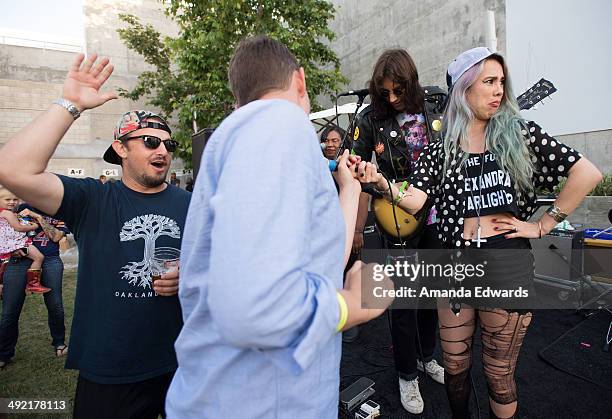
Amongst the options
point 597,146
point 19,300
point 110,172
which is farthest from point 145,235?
point 110,172

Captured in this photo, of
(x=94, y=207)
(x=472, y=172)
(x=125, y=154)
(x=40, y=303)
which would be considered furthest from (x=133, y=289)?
(x=40, y=303)

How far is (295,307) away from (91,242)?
140cm

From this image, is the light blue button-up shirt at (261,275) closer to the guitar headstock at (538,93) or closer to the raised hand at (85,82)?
the raised hand at (85,82)

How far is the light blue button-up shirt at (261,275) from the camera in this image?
0.69m

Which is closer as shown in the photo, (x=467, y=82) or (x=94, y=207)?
(x=94, y=207)

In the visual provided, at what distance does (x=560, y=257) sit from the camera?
451 cm

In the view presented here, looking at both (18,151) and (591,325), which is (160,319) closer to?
(18,151)

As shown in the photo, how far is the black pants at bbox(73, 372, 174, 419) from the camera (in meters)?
1.57

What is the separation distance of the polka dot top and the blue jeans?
4.02m

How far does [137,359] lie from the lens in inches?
65.3

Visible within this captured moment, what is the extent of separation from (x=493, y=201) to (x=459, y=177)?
0.67ft

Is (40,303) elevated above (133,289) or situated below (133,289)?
below

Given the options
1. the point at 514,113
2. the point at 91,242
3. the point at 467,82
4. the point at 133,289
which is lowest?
the point at 133,289

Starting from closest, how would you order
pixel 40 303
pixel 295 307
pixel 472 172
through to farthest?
1. pixel 295 307
2. pixel 472 172
3. pixel 40 303
